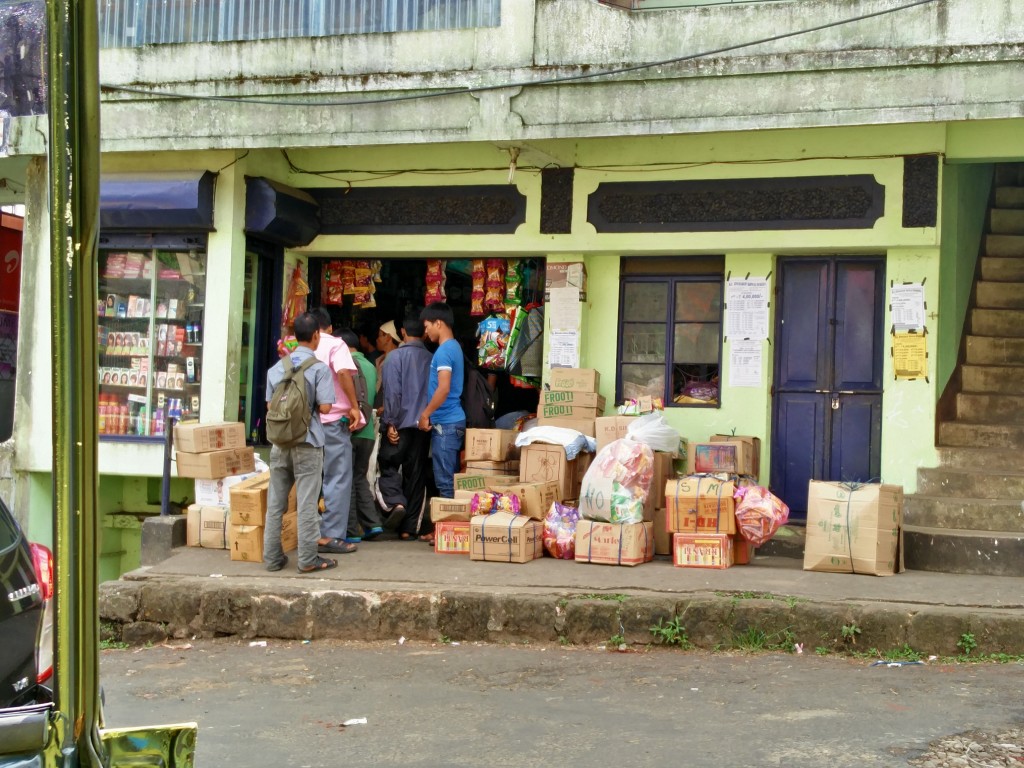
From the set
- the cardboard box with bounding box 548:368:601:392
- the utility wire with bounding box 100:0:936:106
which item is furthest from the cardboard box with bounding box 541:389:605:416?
the utility wire with bounding box 100:0:936:106

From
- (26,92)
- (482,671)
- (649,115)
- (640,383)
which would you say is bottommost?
(482,671)

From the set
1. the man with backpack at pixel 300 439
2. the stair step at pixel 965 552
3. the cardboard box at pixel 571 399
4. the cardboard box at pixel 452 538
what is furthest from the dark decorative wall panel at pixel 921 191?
the man with backpack at pixel 300 439

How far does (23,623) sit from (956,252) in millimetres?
8841

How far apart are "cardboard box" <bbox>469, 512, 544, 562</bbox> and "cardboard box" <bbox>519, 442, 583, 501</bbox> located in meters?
0.67

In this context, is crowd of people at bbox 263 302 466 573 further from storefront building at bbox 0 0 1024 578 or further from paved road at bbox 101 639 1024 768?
paved road at bbox 101 639 1024 768

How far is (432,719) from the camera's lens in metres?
5.91

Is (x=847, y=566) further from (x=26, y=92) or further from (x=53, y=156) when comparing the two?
(x=53, y=156)

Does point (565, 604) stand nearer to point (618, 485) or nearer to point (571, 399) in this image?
point (618, 485)

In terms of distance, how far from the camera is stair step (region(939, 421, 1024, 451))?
383 inches

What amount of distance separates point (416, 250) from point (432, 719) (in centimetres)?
547

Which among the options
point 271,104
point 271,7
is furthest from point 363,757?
point 271,7

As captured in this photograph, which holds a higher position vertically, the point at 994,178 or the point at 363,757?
the point at 994,178

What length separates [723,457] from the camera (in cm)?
934

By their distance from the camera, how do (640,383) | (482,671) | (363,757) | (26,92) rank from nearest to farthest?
(26,92), (363,757), (482,671), (640,383)
